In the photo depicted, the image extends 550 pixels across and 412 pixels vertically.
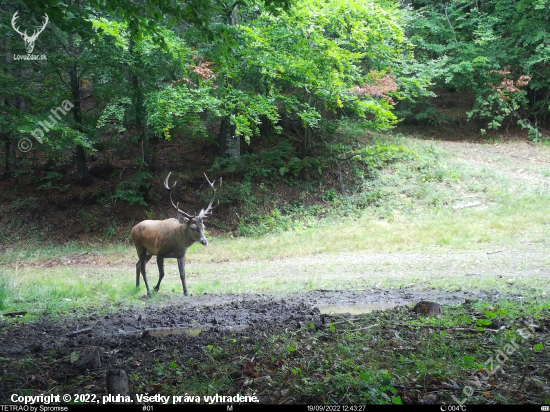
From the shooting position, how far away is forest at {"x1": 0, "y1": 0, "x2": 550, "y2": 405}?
4.09m

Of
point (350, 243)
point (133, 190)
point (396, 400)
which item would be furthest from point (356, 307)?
point (133, 190)

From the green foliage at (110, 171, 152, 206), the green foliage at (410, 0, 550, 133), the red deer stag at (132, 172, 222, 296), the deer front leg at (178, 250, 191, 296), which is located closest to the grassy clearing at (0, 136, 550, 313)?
the deer front leg at (178, 250, 191, 296)

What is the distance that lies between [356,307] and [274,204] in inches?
419

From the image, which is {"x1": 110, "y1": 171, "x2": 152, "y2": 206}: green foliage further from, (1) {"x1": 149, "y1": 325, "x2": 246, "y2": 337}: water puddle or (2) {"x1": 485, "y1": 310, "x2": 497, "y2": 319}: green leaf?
(2) {"x1": 485, "y1": 310, "x2": 497, "y2": 319}: green leaf

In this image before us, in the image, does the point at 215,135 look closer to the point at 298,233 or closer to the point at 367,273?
the point at 298,233

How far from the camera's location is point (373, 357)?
4.12m

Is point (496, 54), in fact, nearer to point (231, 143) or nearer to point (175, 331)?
point (231, 143)

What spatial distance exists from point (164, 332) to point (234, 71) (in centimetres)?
1118

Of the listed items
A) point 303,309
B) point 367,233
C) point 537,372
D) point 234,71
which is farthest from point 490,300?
point 234,71

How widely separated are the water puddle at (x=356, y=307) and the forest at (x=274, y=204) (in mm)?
80

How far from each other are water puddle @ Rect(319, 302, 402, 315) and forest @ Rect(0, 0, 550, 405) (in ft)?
0.26

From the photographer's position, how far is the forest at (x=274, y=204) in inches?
161

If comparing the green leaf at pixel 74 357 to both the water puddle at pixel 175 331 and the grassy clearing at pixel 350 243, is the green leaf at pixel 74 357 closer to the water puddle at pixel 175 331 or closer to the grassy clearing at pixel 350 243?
the water puddle at pixel 175 331

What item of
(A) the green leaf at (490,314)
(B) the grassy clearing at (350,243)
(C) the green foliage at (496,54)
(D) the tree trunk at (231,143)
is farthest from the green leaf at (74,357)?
(C) the green foliage at (496,54)
